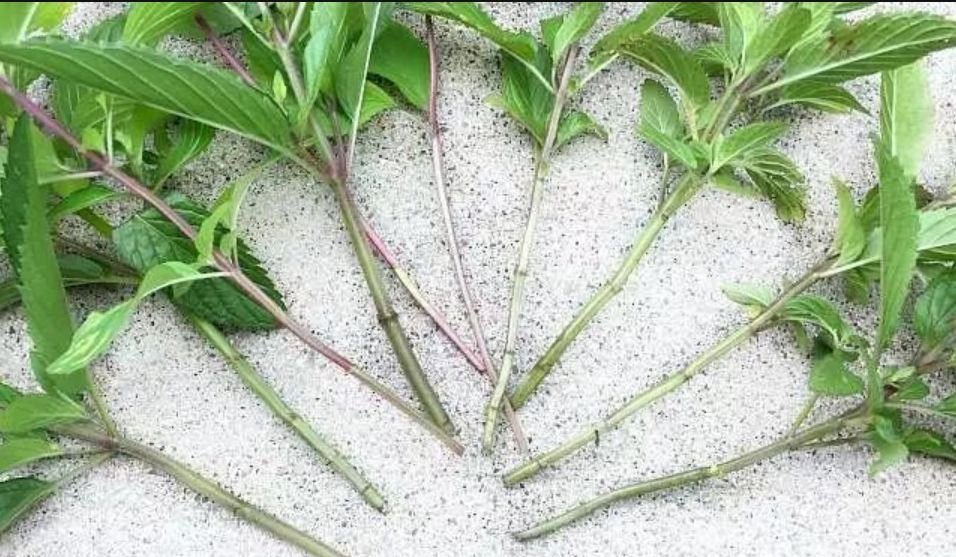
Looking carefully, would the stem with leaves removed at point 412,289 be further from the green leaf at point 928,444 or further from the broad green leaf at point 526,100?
the green leaf at point 928,444

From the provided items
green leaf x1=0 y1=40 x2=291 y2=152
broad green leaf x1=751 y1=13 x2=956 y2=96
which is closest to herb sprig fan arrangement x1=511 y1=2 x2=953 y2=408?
broad green leaf x1=751 y1=13 x2=956 y2=96

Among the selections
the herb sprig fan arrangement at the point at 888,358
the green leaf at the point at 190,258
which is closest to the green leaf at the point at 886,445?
the herb sprig fan arrangement at the point at 888,358

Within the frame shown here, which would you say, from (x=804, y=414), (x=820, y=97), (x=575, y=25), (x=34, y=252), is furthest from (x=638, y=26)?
(x=34, y=252)

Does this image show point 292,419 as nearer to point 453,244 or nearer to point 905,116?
point 453,244

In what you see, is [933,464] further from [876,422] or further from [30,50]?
[30,50]

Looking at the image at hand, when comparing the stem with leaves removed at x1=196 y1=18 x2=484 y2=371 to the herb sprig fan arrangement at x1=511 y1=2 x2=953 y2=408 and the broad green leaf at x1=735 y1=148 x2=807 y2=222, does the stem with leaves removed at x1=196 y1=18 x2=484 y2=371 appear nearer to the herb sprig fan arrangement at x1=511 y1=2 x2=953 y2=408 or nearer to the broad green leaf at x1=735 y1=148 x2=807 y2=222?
the herb sprig fan arrangement at x1=511 y1=2 x2=953 y2=408
